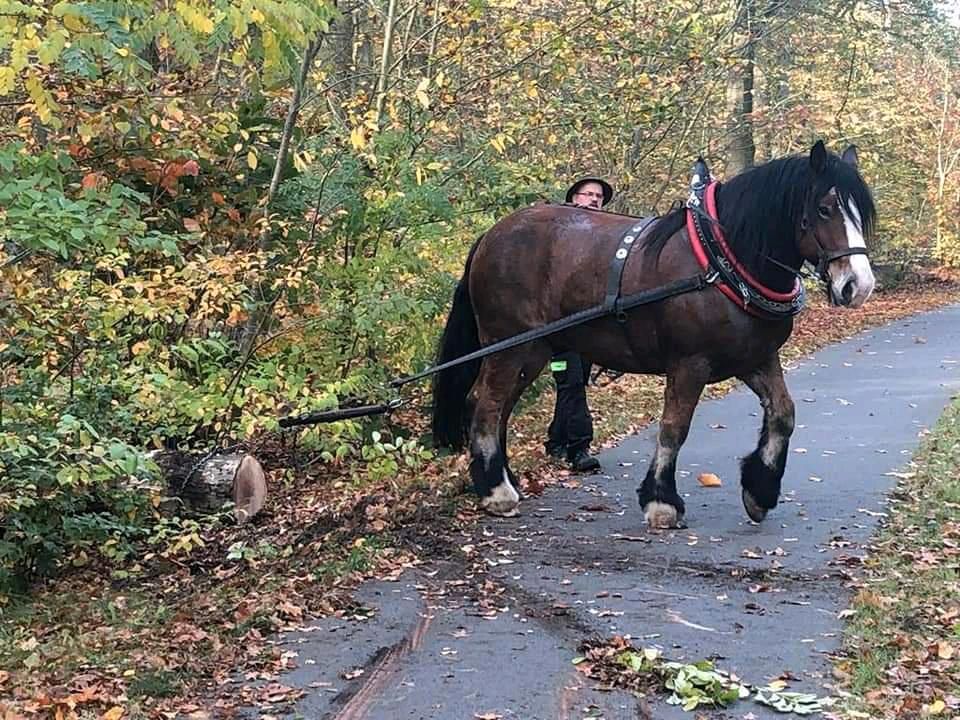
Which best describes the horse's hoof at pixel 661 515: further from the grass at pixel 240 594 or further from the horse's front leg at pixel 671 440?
the grass at pixel 240 594

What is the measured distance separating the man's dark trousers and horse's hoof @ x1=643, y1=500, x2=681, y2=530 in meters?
1.76

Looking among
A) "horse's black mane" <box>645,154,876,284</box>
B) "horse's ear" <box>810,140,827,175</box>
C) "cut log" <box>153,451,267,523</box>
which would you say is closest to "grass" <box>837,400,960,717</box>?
"horse's black mane" <box>645,154,876,284</box>

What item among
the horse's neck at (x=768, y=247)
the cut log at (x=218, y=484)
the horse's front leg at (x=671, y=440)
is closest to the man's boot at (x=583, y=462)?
the horse's front leg at (x=671, y=440)

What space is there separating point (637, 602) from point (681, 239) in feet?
7.40

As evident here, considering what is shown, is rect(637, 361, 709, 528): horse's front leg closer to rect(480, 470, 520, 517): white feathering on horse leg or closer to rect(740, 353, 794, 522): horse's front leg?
rect(740, 353, 794, 522): horse's front leg

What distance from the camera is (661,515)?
6.36m

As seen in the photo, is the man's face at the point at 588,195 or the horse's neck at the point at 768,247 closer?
the horse's neck at the point at 768,247

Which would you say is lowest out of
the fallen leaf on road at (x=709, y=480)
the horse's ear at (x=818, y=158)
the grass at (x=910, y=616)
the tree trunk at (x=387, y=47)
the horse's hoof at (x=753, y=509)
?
the grass at (x=910, y=616)

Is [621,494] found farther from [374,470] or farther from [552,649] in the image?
[552,649]

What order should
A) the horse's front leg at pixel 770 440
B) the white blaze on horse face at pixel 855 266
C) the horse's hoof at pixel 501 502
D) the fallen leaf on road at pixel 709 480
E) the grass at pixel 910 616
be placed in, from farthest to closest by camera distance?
the fallen leaf on road at pixel 709 480
the horse's hoof at pixel 501 502
the horse's front leg at pixel 770 440
the white blaze on horse face at pixel 855 266
the grass at pixel 910 616

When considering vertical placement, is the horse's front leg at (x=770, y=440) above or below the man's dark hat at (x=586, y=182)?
below

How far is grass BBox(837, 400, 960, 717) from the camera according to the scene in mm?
3861

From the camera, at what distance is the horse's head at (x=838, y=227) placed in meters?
5.61

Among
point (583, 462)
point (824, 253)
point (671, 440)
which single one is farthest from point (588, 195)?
point (824, 253)
